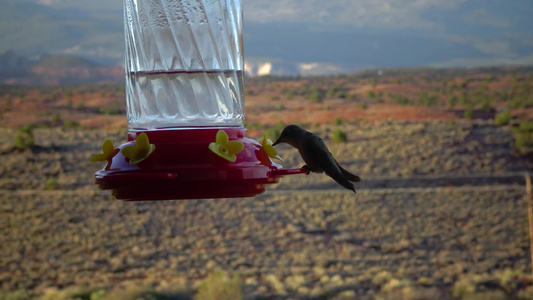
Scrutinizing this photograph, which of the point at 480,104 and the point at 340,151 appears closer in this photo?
the point at 340,151

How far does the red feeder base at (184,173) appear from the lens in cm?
151

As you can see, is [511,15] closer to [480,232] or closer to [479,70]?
[479,70]

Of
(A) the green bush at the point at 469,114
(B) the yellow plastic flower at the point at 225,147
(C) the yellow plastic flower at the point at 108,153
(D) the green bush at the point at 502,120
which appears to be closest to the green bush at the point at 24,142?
(D) the green bush at the point at 502,120

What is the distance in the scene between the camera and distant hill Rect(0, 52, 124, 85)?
35281 mm

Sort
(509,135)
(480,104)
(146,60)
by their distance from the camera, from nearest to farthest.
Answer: (146,60), (509,135), (480,104)

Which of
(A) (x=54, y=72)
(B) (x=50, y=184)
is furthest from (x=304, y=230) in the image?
(A) (x=54, y=72)

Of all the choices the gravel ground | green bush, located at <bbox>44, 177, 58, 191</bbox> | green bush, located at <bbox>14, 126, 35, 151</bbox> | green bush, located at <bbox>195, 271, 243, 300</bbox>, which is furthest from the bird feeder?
green bush, located at <bbox>14, 126, 35, 151</bbox>

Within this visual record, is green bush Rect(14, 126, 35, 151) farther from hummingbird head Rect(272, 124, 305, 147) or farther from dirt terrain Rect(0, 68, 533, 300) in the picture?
hummingbird head Rect(272, 124, 305, 147)

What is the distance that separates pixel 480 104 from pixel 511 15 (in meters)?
66.5

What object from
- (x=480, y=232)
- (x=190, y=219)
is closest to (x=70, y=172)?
(x=190, y=219)

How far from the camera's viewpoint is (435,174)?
14.7 metres

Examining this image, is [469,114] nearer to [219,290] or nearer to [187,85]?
[219,290]

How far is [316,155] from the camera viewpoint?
174 centimetres

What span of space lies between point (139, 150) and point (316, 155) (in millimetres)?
482
